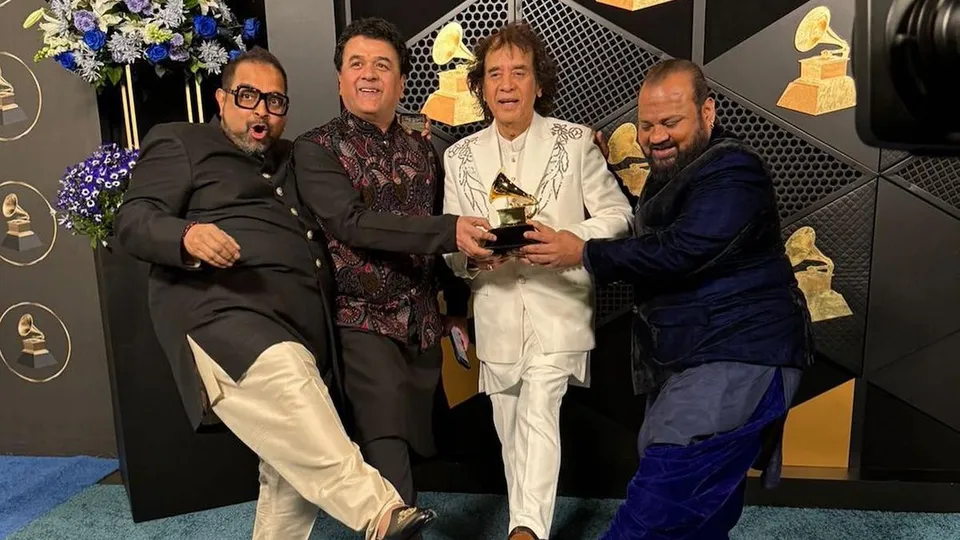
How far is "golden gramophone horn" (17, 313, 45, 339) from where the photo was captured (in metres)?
3.32

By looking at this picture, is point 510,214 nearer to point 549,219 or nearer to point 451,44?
point 549,219

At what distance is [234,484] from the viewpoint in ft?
9.47

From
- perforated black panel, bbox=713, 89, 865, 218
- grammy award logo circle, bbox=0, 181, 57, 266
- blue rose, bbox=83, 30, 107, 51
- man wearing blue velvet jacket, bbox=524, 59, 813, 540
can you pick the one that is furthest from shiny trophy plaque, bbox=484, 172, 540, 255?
grammy award logo circle, bbox=0, 181, 57, 266

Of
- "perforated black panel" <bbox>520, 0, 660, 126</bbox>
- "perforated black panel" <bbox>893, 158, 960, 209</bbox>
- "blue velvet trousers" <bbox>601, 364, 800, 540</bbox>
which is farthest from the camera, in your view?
"perforated black panel" <bbox>520, 0, 660, 126</bbox>

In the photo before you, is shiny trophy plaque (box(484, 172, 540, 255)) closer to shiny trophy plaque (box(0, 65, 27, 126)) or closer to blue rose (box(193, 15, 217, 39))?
blue rose (box(193, 15, 217, 39))

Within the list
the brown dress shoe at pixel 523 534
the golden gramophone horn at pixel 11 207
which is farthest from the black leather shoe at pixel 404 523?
the golden gramophone horn at pixel 11 207

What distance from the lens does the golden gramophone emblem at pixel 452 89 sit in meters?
2.91

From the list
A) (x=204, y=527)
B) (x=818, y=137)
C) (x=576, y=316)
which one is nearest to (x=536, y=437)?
(x=576, y=316)

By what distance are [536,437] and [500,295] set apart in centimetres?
42

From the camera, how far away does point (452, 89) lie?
9.62 feet

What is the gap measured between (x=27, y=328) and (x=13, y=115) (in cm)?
91

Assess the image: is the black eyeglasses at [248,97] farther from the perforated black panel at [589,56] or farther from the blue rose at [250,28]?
the perforated black panel at [589,56]

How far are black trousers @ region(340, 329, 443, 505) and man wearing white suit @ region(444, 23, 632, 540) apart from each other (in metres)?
0.26

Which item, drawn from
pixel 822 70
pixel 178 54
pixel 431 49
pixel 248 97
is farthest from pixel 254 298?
pixel 822 70
